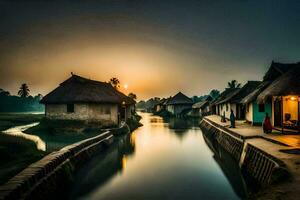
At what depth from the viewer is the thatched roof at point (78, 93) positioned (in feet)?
87.4

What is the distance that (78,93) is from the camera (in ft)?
89.7

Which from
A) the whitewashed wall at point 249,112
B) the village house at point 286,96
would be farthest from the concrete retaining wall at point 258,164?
the whitewashed wall at point 249,112

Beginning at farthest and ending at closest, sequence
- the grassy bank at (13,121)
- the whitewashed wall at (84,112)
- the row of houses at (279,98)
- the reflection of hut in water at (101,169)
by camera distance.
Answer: the grassy bank at (13,121), the whitewashed wall at (84,112), the row of houses at (279,98), the reflection of hut in water at (101,169)

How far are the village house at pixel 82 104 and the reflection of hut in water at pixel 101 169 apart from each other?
7038 mm

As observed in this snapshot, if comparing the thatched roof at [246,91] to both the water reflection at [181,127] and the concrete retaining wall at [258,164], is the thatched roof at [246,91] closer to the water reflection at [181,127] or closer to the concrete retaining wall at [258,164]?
the water reflection at [181,127]

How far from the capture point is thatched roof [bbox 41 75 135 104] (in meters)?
26.6

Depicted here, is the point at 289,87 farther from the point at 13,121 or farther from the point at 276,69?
the point at 13,121

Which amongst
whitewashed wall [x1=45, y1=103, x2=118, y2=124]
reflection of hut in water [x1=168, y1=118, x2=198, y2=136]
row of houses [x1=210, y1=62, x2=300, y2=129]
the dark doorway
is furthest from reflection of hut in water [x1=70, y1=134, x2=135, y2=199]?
the dark doorway

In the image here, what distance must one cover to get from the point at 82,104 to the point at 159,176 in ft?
56.3

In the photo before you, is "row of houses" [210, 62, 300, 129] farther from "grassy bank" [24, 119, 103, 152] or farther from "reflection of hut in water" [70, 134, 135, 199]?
"grassy bank" [24, 119, 103, 152]

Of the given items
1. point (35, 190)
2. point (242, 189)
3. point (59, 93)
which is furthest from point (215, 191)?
point (59, 93)

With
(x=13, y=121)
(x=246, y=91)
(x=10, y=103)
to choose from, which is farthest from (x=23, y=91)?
(x=246, y=91)

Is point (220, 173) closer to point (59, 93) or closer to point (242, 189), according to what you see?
point (242, 189)

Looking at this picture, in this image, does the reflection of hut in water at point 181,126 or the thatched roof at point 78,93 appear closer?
the thatched roof at point 78,93
